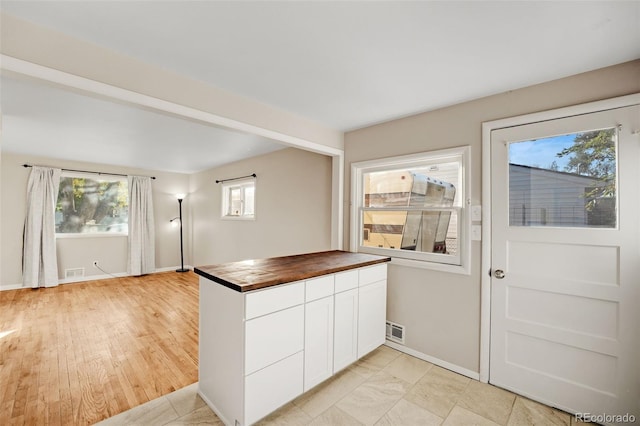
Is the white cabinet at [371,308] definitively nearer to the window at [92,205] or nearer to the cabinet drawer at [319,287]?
the cabinet drawer at [319,287]

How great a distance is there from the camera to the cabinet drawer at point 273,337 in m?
1.58

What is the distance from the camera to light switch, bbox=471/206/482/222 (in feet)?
7.28

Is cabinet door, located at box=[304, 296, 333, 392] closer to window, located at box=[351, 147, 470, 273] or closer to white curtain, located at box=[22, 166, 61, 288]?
window, located at box=[351, 147, 470, 273]

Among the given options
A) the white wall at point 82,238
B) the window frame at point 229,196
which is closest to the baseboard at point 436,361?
the window frame at point 229,196

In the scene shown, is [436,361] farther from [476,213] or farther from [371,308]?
[476,213]

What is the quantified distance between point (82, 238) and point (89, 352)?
12.0 feet

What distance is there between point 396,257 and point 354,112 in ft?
4.85

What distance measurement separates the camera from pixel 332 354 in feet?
6.86

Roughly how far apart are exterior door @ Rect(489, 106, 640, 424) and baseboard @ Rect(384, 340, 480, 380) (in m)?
0.16

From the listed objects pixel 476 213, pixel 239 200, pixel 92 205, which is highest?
pixel 239 200

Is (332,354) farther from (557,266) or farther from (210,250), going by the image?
(210,250)

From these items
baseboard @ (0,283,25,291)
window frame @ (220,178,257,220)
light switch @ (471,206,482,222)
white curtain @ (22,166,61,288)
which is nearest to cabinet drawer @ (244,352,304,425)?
light switch @ (471,206,482,222)

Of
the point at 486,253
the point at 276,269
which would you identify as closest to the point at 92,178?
the point at 276,269

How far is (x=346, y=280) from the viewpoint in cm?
220
